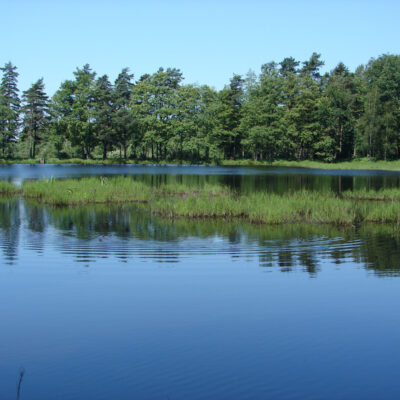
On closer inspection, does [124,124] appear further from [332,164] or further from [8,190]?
[8,190]

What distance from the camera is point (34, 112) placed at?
9725 cm

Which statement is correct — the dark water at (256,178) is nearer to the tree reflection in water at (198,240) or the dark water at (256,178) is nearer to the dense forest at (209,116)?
the tree reflection in water at (198,240)

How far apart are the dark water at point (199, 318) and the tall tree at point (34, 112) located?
84.2 meters

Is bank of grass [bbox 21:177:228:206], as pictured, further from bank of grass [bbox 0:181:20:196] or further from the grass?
the grass

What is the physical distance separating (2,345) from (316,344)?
539 cm

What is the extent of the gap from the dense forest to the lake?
74.9 meters

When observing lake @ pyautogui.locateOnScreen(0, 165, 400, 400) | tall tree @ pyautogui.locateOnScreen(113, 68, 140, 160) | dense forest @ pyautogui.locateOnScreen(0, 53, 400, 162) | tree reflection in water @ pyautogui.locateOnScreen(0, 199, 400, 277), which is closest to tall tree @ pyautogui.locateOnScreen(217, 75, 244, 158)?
dense forest @ pyautogui.locateOnScreen(0, 53, 400, 162)

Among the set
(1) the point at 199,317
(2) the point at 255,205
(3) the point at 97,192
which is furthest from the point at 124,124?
(1) the point at 199,317

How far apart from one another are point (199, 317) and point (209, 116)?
8844 centimetres

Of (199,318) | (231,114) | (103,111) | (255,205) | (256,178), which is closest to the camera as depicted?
(199,318)

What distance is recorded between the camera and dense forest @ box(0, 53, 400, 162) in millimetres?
89875

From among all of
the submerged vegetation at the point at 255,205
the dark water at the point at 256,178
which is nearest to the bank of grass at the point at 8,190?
the dark water at the point at 256,178

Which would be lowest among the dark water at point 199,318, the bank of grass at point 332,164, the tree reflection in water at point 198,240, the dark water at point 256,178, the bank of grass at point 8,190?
the dark water at point 199,318

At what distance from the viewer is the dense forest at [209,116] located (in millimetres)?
89875
